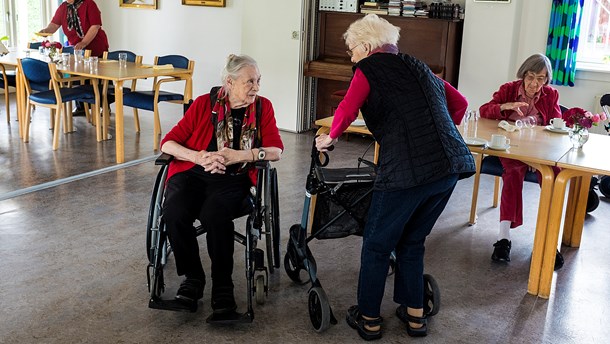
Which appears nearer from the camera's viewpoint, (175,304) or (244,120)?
(175,304)

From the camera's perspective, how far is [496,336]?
3113mm

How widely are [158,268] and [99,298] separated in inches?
16.0

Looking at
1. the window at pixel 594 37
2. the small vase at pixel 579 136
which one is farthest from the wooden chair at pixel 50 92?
the window at pixel 594 37

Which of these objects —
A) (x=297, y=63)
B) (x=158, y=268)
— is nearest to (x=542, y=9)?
(x=297, y=63)

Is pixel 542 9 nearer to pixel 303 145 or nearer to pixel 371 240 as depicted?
pixel 303 145

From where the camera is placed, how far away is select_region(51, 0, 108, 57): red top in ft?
23.6

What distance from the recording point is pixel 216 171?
3.22 meters

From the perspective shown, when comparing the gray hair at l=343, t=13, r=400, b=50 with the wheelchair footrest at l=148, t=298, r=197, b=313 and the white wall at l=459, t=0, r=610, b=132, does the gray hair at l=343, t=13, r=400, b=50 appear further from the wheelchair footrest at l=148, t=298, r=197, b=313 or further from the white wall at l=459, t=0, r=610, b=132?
the white wall at l=459, t=0, r=610, b=132

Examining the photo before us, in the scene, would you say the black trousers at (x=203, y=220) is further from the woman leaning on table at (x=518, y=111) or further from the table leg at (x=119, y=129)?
the table leg at (x=119, y=129)

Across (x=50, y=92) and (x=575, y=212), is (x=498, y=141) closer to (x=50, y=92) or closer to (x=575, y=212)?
(x=575, y=212)

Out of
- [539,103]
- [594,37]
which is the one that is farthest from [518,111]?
[594,37]

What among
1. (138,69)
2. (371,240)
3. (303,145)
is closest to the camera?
(371,240)

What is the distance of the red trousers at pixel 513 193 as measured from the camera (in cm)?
404

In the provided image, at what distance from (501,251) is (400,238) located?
1254mm
